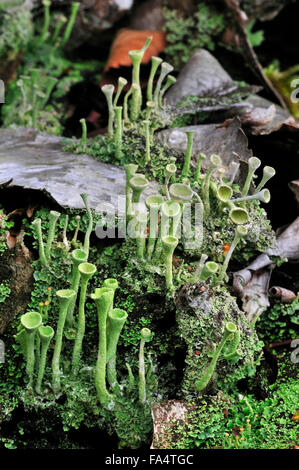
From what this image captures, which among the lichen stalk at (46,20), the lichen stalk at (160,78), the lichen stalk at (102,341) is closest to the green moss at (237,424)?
the lichen stalk at (102,341)

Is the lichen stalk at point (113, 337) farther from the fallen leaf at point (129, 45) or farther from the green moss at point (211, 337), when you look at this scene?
the fallen leaf at point (129, 45)

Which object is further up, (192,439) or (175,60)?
(175,60)

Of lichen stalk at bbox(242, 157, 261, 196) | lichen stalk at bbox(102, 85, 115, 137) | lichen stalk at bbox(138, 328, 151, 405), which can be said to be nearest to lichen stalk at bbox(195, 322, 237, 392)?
lichen stalk at bbox(138, 328, 151, 405)

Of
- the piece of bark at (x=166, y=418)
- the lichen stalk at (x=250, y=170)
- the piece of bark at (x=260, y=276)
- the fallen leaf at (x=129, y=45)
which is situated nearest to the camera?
the piece of bark at (x=166, y=418)

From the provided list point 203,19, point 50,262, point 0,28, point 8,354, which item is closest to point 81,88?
point 0,28

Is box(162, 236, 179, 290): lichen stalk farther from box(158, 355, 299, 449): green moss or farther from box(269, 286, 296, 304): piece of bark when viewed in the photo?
box(269, 286, 296, 304): piece of bark
